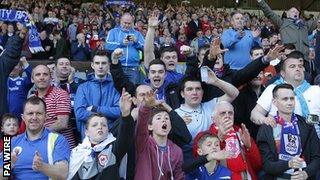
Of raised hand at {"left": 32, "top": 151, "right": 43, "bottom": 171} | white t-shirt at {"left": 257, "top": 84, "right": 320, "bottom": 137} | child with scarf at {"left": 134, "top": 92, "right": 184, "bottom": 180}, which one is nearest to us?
raised hand at {"left": 32, "top": 151, "right": 43, "bottom": 171}

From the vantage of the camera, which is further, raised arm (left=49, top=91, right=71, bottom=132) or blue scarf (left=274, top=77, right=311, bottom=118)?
raised arm (left=49, top=91, right=71, bottom=132)

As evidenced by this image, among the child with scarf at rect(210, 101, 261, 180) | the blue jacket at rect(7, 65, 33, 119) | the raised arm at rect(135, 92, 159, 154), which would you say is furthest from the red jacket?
the blue jacket at rect(7, 65, 33, 119)

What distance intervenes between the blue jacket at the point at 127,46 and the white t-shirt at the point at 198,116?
2773 millimetres

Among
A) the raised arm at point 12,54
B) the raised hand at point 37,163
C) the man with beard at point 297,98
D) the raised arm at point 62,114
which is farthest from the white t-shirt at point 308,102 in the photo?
the raised arm at point 12,54

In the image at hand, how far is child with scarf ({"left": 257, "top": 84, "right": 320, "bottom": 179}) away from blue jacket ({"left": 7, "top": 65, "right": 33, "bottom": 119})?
127 inches

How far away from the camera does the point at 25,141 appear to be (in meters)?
5.28

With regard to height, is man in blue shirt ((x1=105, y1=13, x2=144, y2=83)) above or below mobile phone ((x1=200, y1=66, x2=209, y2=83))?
above

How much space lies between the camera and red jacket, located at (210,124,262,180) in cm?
573

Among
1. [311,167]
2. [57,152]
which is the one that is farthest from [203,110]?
[57,152]

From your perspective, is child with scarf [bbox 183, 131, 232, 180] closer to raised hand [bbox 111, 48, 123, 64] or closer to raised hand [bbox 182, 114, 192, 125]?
raised hand [bbox 182, 114, 192, 125]

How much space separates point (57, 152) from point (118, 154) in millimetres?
536

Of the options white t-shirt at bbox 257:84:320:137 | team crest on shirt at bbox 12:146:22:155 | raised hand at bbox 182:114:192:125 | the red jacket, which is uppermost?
white t-shirt at bbox 257:84:320:137

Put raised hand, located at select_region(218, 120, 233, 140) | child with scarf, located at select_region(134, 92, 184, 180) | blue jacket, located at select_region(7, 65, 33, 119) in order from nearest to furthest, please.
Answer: child with scarf, located at select_region(134, 92, 184, 180)
raised hand, located at select_region(218, 120, 233, 140)
blue jacket, located at select_region(7, 65, 33, 119)

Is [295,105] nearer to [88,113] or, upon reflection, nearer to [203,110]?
[203,110]
